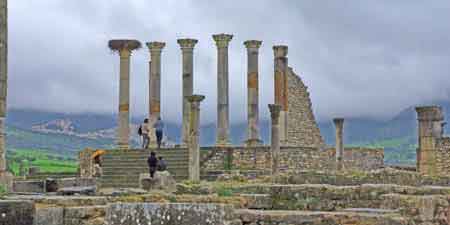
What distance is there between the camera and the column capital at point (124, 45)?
42.9 m

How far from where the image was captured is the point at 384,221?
467 inches

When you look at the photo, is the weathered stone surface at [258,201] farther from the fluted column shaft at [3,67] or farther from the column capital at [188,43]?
the column capital at [188,43]

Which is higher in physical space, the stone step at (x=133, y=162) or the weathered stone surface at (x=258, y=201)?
the stone step at (x=133, y=162)

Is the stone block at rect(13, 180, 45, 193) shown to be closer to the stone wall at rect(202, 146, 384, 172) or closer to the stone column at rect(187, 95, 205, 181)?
the stone column at rect(187, 95, 205, 181)

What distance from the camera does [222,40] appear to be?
43.2 metres

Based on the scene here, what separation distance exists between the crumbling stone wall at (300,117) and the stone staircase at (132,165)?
7.00 meters

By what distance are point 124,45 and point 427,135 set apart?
17466mm

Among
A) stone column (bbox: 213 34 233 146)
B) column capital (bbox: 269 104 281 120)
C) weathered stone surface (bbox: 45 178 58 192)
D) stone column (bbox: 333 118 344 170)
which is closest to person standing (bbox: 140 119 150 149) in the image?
stone column (bbox: 213 34 233 146)

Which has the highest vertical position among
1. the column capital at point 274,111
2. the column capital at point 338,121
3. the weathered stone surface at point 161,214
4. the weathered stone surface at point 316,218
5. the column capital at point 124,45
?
the column capital at point 124,45

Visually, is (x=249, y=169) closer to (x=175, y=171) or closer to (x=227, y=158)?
(x=227, y=158)

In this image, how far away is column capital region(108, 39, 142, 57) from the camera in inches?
1690

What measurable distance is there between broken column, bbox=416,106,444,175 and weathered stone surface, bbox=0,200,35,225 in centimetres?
2208

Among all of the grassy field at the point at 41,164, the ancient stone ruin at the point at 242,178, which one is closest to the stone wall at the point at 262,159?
the ancient stone ruin at the point at 242,178

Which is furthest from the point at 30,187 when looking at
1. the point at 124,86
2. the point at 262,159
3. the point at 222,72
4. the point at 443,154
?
the point at 443,154
